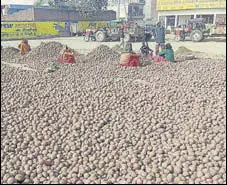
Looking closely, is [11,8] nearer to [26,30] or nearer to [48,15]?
[48,15]

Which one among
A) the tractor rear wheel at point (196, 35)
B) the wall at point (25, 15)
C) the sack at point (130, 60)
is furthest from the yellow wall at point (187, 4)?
the sack at point (130, 60)

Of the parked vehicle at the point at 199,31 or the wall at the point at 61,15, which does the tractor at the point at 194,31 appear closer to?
the parked vehicle at the point at 199,31

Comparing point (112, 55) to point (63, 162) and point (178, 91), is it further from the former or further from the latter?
point (63, 162)

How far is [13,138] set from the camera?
195 inches

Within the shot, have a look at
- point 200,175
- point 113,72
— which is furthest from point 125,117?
point 113,72

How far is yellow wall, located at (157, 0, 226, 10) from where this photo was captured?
30.7 m

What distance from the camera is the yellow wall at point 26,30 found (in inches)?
1017

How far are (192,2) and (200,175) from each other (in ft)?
105

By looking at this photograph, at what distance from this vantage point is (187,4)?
3353 cm

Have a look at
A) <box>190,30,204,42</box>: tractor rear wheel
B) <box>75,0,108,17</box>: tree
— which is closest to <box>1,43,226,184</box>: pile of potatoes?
<box>190,30,204,42</box>: tractor rear wheel

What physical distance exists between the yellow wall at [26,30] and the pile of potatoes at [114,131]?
20206 mm

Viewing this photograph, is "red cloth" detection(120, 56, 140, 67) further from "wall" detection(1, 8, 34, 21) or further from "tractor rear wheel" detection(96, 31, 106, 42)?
"wall" detection(1, 8, 34, 21)

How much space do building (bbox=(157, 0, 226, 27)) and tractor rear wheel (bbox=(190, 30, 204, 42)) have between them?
29.5 ft

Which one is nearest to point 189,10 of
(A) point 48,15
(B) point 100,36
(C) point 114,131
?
(B) point 100,36
